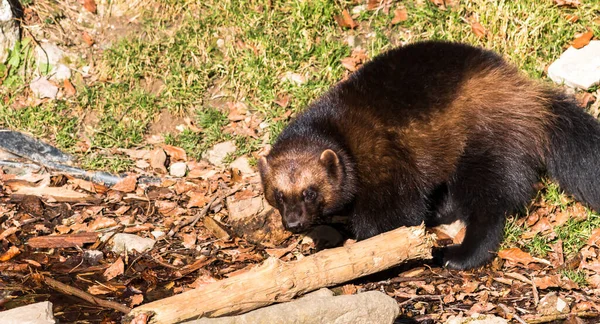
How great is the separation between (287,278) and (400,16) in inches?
177

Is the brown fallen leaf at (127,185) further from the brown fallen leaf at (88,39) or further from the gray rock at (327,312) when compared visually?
the gray rock at (327,312)

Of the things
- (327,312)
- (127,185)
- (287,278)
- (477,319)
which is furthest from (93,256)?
(477,319)

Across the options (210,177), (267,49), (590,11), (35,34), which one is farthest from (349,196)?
(35,34)

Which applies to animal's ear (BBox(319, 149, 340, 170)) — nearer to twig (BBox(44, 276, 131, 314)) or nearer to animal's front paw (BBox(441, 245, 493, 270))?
animal's front paw (BBox(441, 245, 493, 270))

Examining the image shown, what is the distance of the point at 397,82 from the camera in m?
6.40

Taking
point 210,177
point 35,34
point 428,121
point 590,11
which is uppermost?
point 590,11

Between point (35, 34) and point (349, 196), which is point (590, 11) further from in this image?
point (35, 34)

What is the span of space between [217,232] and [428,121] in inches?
81.8

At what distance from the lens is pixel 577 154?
6527 mm

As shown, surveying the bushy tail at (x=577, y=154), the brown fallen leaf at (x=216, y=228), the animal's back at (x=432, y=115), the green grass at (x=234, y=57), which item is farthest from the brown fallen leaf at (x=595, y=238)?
the brown fallen leaf at (x=216, y=228)

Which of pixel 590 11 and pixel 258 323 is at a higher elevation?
pixel 590 11

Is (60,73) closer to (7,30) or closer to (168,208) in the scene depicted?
(7,30)

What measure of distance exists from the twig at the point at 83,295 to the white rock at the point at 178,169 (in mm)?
2092

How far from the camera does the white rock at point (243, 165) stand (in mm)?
7785
